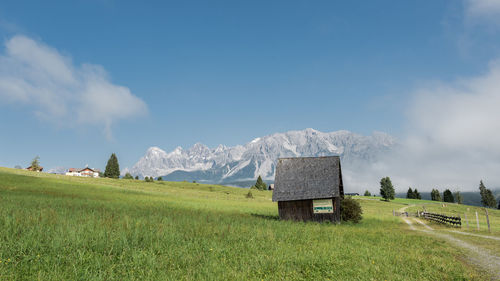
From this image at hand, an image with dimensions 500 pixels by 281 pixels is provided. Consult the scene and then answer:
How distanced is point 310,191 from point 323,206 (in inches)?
84.7

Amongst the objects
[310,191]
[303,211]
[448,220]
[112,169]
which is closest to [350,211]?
[310,191]

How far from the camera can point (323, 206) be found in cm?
3033

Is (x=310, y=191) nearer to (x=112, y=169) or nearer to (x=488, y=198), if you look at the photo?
(x=112, y=169)

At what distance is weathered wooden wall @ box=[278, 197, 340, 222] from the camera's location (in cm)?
3019

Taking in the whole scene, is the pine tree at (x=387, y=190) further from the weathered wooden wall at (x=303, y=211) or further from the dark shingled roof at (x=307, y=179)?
the weathered wooden wall at (x=303, y=211)

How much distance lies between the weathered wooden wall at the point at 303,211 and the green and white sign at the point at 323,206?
342mm

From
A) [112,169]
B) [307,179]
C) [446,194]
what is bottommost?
[446,194]

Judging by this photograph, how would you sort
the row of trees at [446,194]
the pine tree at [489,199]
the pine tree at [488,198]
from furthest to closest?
the pine tree at [488,198]
the pine tree at [489,199]
the row of trees at [446,194]

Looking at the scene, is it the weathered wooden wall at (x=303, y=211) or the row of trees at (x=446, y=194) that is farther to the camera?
the row of trees at (x=446, y=194)

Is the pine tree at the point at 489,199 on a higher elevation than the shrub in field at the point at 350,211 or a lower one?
lower

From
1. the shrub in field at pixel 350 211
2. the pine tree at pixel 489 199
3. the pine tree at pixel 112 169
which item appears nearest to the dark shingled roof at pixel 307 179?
the shrub in field at pixel 350 211

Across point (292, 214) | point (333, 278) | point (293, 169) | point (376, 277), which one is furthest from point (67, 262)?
point (293, 169)

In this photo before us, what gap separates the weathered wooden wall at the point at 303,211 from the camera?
3019cm

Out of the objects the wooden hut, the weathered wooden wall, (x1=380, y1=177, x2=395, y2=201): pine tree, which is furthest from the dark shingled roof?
(x1=380, y1=177, x2=395, y2=201): pine tree
